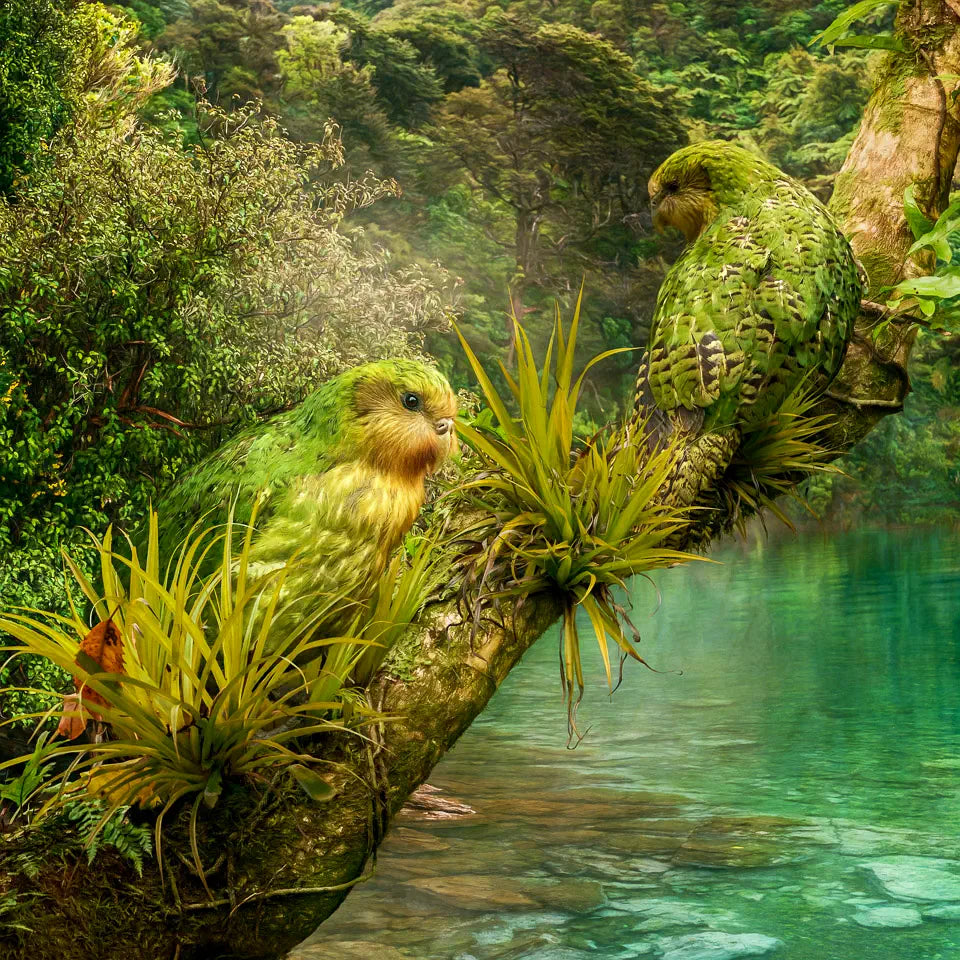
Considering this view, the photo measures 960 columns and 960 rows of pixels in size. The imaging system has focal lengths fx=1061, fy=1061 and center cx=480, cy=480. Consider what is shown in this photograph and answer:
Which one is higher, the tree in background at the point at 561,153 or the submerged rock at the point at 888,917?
the tree in background at the point at 561,153

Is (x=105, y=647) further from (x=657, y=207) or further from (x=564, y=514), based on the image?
(x=657, y=207)

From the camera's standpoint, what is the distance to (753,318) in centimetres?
271

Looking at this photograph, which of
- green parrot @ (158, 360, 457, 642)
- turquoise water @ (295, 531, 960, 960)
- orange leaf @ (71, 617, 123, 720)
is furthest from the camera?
turquoise water @ (295, 531, 960, 960)

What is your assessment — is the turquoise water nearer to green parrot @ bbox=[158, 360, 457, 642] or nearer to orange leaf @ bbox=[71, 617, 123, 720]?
green parrot @ bbox=[158, 360, 457, 642]

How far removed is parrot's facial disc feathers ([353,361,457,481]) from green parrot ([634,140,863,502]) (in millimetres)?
645

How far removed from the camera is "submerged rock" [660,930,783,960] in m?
6.99

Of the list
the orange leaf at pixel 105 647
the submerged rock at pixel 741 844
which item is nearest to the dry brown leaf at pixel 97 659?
the orange leaf at pixel 105 647

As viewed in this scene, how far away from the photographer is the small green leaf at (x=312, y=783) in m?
1.95

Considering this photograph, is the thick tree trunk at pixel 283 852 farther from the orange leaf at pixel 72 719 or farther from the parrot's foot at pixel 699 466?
the parrot's foot at pixel 699 466

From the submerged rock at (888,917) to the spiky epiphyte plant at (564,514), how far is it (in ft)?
21.0

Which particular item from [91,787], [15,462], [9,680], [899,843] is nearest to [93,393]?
[15,462]

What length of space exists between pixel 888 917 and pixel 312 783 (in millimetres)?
7008

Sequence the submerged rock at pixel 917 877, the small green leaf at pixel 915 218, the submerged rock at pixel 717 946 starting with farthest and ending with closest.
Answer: the submerged rock at pixel 917 877
the submerged rock at pixel 717 946
the small green leaf at pixel 915 218

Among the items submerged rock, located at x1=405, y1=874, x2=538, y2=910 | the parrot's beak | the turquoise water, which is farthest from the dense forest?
the turquoise water
